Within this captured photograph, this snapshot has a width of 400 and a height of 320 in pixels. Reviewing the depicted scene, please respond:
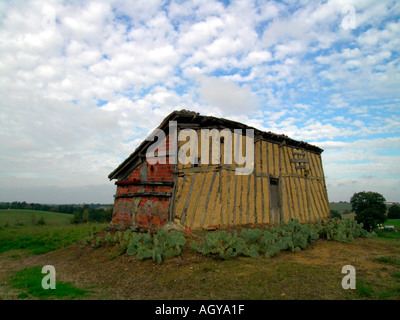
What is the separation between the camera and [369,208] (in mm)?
16578

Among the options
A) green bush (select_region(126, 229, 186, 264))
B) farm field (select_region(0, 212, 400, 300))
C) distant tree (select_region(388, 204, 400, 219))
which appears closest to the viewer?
farm field (select_region(0, 212, 400, 300))

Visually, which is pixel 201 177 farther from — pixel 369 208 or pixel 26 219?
pixel 26 219

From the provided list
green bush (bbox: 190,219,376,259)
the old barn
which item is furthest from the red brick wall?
green bush (bbox: 190,219,376,259)

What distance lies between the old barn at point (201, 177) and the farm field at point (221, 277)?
181cm

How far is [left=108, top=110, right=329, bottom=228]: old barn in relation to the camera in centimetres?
765

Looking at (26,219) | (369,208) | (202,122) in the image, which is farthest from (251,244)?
(26,219)

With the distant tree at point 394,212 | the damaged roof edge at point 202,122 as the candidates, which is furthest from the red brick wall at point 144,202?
the distant tree at point 394,212

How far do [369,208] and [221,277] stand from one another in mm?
16733

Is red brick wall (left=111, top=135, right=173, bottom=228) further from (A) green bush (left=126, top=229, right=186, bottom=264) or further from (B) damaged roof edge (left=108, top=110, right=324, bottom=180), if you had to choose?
(A) green bush (left=126, top=229, right=186, bottom=264)

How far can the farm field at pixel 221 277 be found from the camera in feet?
11.3

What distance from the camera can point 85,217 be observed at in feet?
107

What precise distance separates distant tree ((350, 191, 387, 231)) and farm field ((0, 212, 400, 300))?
11.9m

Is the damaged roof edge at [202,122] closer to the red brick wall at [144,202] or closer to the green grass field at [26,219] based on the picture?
the red brick wall at [144,202]
